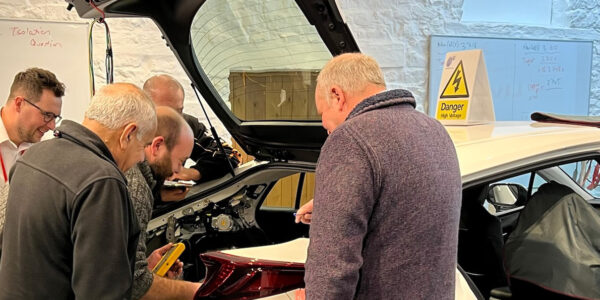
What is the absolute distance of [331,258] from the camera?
1.26m

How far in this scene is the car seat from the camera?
7.84 feet

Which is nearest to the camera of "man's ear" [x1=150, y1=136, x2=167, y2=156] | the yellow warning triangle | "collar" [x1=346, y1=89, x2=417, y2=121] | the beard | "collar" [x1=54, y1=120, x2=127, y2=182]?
"collar" [x1=346, y1=89, x2=417, y2=121]

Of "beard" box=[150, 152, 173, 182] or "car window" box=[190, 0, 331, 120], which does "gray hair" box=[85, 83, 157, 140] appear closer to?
"beard" box=[150, 152, 173, 182]

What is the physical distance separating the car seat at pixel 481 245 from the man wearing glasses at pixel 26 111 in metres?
2.28

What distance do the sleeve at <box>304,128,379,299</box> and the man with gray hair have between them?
1.95 ft

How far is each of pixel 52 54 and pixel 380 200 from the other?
14.7 feet

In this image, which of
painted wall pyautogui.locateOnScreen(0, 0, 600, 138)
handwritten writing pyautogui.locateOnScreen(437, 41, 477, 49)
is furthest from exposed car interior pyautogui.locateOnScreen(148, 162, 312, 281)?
handwritten writing pyautogui.locateOnScreen(437, 41, 477, 49)

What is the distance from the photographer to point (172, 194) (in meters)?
3.17

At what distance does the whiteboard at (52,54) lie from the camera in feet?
15.3

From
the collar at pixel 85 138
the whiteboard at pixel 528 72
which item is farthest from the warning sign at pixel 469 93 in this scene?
the whiteboard at pixel 528 72

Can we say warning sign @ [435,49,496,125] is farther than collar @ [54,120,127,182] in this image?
Yes

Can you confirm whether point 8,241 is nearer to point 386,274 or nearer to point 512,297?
point 386,274

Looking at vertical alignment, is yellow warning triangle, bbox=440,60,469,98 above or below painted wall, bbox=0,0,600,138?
below

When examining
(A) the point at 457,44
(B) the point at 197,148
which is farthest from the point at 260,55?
(A) the point at 457,44
